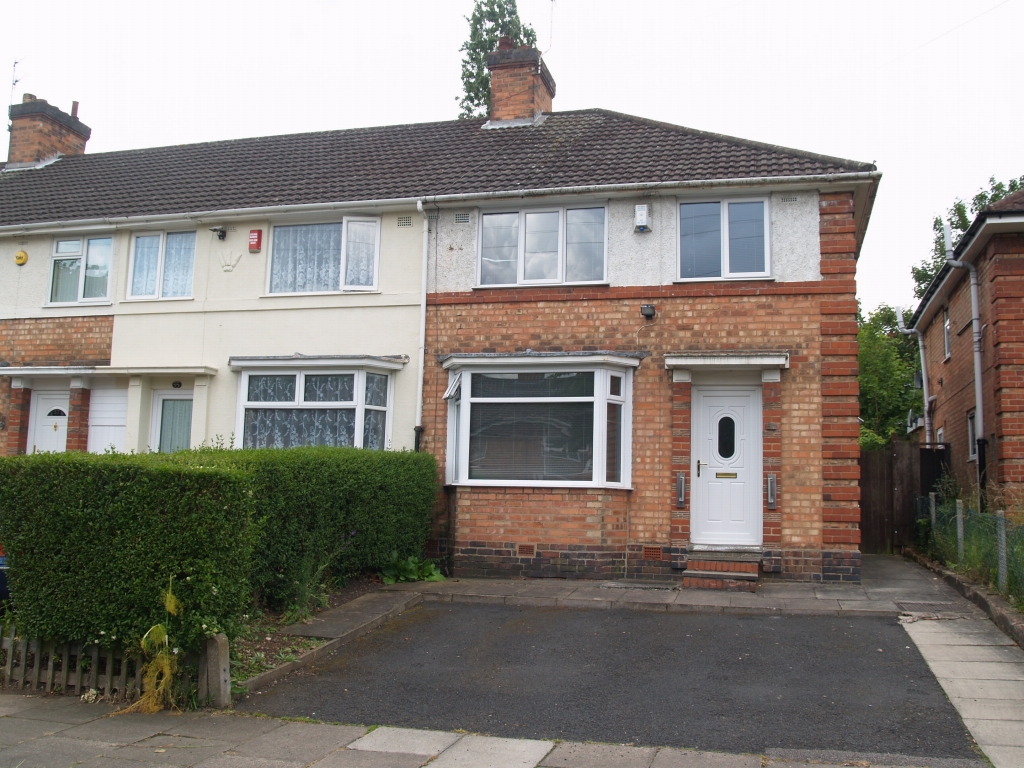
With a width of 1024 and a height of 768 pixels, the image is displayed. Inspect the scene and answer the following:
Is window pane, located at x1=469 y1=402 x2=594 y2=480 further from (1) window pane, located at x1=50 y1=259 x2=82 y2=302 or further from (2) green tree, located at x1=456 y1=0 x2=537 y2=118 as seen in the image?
(2) green tree, located at x1=456 y1=0 x2=537 y2=118

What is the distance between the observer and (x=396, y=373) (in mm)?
12484

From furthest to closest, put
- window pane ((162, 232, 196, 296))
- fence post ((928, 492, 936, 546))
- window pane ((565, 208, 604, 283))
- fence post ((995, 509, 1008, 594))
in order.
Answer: window pane ((162, 232, 196, 296))
fence post ((928, 492, 936, 546))
window pane ((565, 208, 604, 283))
fence post ((995, 509, 1008, 594))

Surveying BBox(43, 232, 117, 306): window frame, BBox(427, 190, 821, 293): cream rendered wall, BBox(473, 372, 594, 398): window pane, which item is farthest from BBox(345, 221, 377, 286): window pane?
BBox(43, 232, 117, 306): window frame

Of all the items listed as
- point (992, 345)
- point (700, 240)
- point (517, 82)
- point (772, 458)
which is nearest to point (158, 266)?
point (517, 82)

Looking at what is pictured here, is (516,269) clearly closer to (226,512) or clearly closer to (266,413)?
(266,413)

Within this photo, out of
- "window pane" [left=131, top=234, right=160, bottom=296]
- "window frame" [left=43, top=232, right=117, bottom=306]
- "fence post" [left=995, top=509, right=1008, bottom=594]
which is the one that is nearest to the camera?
"fence post" [left=995, top=509, right=1008, bottom=594]

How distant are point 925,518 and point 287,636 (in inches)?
404

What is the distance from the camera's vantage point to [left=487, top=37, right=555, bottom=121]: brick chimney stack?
14742mm

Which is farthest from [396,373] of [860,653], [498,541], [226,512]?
[860,653]

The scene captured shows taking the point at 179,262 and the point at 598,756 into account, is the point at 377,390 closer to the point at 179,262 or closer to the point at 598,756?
the point at 179,262

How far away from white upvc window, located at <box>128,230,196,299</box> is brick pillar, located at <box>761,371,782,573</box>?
8562mm

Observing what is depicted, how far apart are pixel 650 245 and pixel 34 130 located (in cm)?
1267

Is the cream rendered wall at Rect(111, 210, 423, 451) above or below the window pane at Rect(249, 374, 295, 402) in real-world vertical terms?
above

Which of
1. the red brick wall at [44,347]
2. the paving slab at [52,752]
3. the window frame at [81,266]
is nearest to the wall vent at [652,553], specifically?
the paving slab at [52,752]
